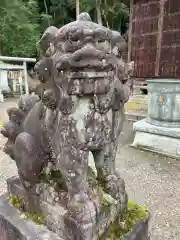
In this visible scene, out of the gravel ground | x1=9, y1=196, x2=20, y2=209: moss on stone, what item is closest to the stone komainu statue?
x1=9, y1=196, x2=20, y2=209: moss on stone

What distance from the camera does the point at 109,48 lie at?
38.9 inches

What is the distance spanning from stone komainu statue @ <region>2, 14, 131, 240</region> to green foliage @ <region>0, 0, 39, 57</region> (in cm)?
966

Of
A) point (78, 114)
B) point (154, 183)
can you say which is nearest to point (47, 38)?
point (78, 114)

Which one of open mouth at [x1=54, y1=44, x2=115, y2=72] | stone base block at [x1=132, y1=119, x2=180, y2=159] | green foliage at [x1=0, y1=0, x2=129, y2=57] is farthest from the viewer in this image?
green foliage at [x1=0, y1=0, x2=129, y2=57]

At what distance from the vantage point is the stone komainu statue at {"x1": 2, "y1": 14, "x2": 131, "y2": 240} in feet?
3.05

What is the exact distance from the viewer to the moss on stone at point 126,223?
3.87ft

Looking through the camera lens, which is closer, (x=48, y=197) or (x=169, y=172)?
(x=48, y=197)

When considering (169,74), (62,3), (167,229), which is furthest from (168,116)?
(62,3)

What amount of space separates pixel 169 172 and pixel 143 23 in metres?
2.47

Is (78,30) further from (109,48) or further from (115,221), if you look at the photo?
(115,221)

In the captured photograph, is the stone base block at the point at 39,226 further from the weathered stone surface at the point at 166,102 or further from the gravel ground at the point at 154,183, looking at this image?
the weathered stone surface at the point at 166,102

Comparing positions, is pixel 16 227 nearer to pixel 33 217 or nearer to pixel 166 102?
pixel 33 217

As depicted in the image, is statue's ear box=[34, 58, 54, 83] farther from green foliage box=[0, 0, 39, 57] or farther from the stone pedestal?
green foliage box=[0, 0, 39, 57]

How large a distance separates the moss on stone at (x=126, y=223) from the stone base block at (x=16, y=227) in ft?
0.78
